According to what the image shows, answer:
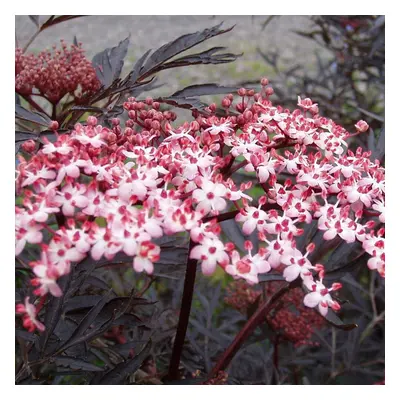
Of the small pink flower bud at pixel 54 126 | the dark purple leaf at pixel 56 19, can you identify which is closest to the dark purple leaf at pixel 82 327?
the small pink flower bud at pixel 54 126

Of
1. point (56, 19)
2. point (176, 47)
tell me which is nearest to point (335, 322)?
point (176, 47)

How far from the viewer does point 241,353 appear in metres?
1.09

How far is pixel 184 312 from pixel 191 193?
0.62ft

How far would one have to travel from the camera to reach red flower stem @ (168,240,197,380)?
672 millimetres

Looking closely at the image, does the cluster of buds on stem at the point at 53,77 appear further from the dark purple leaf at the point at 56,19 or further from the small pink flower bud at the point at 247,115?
the small pink flower bud at the point at 247,115

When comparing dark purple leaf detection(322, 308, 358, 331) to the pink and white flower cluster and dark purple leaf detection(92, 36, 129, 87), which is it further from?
dark purple leaf detection(92, 36, 129, 87)

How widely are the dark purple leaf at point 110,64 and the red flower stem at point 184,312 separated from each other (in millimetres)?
320

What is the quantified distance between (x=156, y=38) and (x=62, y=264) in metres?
1.01

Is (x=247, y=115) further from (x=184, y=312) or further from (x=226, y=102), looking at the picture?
(x=184, y=312)

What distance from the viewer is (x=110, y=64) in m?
0.88

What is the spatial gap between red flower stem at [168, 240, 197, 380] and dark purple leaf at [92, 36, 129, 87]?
32cm

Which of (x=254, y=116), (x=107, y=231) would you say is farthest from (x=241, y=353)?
(x=107, y=231)
